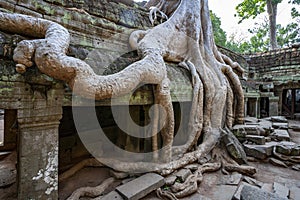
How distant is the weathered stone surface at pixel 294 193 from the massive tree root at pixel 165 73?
64 cm

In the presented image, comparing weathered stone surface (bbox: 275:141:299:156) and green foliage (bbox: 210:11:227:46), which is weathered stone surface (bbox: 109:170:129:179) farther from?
green foliage (bbox: 210:11:227:46)

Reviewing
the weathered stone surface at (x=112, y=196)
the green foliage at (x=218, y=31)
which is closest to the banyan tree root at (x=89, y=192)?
the weathered stone surface at (x=112, y=196)

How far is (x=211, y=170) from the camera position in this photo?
354 centimetres

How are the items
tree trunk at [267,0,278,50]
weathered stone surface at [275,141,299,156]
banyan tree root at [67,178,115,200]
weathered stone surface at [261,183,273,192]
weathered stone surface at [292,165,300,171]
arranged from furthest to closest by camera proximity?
tree trunk at [267,0,278,50]
weathered stone surface at [275,141,299,156]
weathered stone surface at [292,165,300,171]
weathered stone surface at [261,183,273,192]
banyan tree root at [67,178,115,200]

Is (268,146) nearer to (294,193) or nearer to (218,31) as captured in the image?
(294,193)

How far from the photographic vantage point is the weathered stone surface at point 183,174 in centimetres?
299

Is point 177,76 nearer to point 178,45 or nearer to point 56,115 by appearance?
point 178,45

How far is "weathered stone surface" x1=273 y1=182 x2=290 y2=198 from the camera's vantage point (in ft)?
8.98

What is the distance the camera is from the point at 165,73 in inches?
122

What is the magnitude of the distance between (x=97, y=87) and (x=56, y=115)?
614 mm

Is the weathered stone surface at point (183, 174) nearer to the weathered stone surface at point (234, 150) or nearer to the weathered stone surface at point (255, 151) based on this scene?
the weathered stone surface at point (234, 150)

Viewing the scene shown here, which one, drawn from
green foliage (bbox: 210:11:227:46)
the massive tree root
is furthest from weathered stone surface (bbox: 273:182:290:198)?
green foliage (bbox: 210:11:227:46)

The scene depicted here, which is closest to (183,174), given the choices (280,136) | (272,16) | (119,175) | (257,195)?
(119,175)

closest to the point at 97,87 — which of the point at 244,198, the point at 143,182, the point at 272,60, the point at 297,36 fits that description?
the point at 143,182
